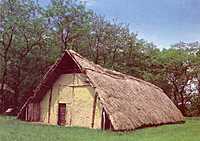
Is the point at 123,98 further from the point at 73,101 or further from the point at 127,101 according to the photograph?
the point at 73,101

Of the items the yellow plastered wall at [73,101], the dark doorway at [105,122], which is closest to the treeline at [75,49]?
the yellow plastered wall at [73,101]

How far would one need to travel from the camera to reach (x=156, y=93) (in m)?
35.2

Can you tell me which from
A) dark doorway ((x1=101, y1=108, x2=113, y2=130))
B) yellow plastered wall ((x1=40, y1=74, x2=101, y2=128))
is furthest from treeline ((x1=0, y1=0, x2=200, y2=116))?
dark doorway ((x1=101, y1=108, x2=113, y2=130))

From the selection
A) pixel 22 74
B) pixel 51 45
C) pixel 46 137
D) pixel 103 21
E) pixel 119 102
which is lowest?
pixel 46 137

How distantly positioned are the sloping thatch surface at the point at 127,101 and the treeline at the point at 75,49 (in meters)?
15.4

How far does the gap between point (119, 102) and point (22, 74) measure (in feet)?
74.5

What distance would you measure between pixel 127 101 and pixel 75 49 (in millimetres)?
23510

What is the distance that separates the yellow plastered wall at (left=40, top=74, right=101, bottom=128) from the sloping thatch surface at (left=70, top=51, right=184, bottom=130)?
1122mm

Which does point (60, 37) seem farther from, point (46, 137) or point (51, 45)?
point (46, 137)

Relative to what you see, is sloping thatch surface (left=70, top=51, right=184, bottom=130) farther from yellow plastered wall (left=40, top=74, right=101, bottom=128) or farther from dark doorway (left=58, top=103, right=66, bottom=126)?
dark doorway (left=58, top=103, right=66, bottom=126)

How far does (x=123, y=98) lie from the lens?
2708 centimetres

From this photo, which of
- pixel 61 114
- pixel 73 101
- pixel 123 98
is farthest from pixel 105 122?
pixel 61 114

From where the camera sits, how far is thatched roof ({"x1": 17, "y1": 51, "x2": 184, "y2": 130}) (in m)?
24.5

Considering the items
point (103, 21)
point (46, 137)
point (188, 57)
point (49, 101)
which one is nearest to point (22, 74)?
point (103, 21)
